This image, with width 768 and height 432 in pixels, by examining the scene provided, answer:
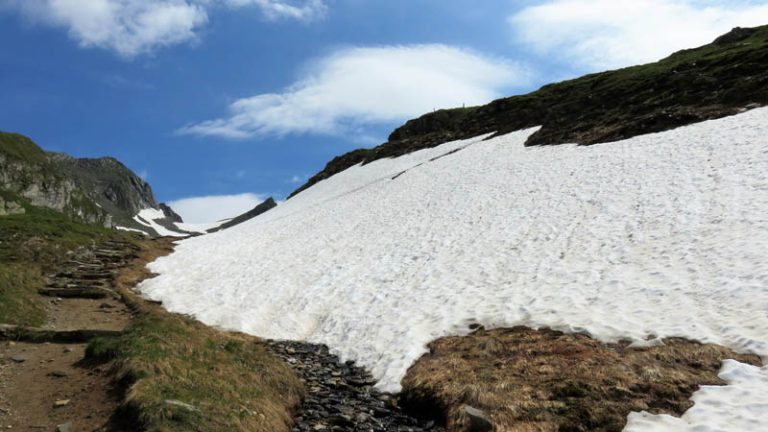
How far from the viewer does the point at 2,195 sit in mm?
41656

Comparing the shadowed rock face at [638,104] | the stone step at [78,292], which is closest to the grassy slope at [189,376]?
the stone step at [78,292]

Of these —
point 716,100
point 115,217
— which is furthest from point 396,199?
point 115,217

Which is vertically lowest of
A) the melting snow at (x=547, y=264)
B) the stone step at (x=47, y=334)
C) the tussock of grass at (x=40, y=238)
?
the melting snow at (x=547, y=264)

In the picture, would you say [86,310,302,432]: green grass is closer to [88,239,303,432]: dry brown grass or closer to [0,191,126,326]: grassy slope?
[88,239,303,432]: dry brown grass

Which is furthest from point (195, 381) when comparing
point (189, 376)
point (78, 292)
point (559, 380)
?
point (78, 292)

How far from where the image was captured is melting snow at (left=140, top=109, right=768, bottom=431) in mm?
12797

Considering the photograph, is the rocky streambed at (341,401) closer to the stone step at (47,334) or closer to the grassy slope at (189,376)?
the grassy slope at (189,376)

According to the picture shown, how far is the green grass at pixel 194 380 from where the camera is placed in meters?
8.71

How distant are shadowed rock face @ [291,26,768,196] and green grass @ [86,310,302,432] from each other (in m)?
32.4

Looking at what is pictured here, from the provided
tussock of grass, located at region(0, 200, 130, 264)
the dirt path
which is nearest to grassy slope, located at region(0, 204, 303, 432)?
the dirt path

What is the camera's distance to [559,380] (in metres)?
10.4

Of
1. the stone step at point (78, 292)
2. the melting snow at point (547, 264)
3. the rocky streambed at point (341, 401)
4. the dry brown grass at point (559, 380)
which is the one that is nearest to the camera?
the dry brown grass at point (559, 380)

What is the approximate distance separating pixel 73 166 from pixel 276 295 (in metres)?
217

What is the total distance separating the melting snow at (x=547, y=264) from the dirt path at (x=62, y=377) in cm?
350
